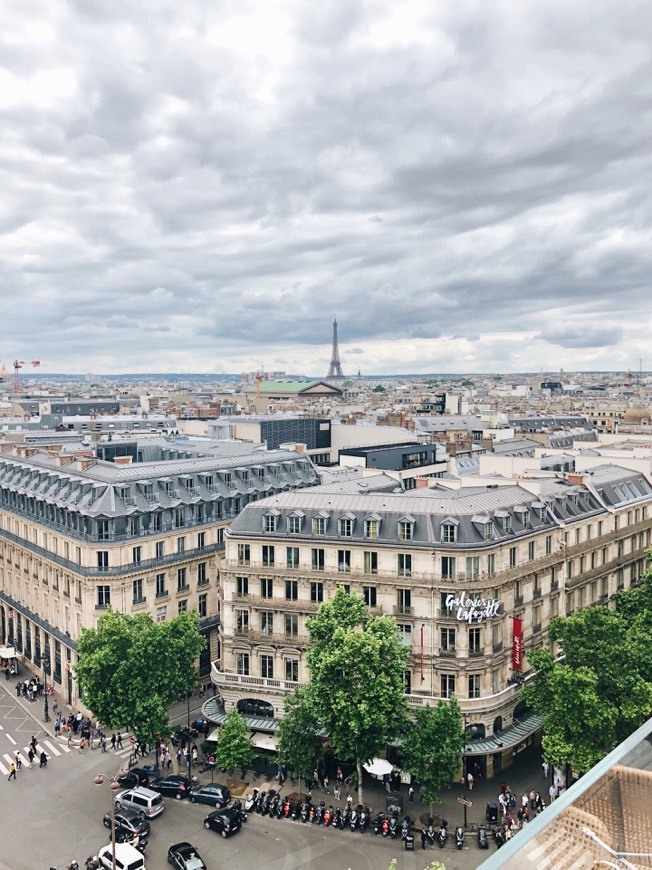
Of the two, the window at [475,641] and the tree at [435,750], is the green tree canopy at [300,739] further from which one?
the window at [475,641]

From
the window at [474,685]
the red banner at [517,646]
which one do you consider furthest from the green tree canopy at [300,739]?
the red banner at [517,646]

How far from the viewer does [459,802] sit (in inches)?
2283

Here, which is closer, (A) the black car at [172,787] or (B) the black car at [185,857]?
(B) the black car at [185,857]

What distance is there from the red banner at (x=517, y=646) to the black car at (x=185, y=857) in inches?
1155

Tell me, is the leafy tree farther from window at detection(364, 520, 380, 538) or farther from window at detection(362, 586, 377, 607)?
window at detection(364, 520, 380, 538)

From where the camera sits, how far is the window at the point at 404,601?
63.1m

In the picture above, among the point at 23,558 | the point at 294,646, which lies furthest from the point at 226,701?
the point at 23,558

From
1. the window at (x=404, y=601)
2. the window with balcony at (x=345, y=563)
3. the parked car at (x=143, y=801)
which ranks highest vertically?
the window with balcony at (x=345, y=563)

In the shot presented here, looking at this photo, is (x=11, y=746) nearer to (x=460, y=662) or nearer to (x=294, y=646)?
(x=294, y=646)

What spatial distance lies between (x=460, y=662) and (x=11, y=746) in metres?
40.9

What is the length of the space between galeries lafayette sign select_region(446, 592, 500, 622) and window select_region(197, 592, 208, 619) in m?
31.1

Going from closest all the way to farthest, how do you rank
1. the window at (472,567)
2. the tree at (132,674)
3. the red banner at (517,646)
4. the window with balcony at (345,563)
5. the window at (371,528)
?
the tree at (132,674) < the window at (472,567) < the red banner at (517,646) < the window at (371,528) < the window with balcony at (345,563)

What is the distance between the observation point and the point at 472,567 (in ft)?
204

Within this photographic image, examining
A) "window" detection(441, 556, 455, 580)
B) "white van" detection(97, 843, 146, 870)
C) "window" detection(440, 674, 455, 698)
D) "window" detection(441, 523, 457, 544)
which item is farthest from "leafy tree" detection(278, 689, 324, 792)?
"window" detection(441, 523, 457, 544)
